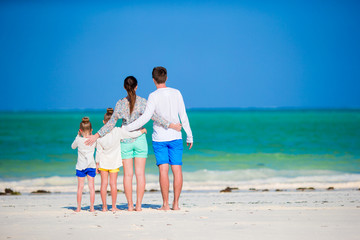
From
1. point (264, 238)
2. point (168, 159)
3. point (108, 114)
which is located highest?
point (108, 114)

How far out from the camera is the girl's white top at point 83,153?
5883mm

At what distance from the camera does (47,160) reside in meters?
20.3

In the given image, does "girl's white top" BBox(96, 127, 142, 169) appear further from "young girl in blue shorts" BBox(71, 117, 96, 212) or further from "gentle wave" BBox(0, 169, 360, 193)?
"gentle wave" BBox(0, 169, 360, 193)

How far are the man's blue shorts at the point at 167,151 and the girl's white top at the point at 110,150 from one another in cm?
32

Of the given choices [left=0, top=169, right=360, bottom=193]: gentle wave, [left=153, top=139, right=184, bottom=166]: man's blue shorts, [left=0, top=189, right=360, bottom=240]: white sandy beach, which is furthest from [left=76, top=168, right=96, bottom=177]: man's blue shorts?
[left=0, top=169, right=360, bottom=193]: gentle wave

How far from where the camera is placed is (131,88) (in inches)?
229

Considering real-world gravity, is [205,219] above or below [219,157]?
below

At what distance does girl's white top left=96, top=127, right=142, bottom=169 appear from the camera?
5.86 metres

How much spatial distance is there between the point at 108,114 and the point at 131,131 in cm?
45

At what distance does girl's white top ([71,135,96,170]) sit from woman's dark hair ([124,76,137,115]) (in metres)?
0.70

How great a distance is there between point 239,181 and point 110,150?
25.2ft

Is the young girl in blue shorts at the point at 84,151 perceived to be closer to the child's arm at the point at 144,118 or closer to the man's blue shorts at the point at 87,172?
the man's blue shorts at the point at 87,172

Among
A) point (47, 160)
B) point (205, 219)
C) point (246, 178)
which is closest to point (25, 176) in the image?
point (47, 160)

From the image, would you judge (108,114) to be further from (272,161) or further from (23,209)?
(272,161)
